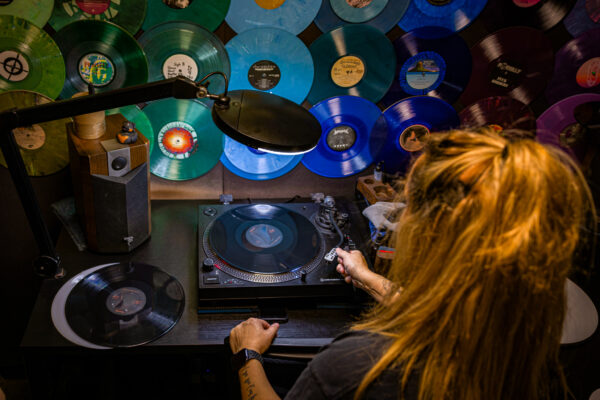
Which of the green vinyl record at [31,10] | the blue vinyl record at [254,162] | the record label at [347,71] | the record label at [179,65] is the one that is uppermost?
the green vinyl record at [31,10]

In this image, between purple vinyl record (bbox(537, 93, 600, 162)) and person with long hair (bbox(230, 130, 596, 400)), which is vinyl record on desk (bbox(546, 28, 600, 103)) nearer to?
purple vinyl record (bbox(537, 93, 600, 162))

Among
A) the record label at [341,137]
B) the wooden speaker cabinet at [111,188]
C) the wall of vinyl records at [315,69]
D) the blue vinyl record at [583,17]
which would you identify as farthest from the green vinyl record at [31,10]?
the blue vinyl record at [583,17]

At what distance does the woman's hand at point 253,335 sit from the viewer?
121 cm

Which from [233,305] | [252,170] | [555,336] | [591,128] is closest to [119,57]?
[252,170]

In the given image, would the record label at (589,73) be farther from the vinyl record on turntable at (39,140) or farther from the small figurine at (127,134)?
the vinyl record on turntable at (39,140)

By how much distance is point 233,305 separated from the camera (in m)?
1.39

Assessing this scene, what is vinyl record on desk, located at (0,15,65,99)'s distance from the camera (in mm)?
1450

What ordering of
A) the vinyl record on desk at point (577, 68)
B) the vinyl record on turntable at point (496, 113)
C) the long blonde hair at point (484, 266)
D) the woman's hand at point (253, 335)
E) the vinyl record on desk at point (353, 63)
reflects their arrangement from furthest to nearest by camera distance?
the vinyl record on turntable at point (496, 113), the vinyl record on desk at point (577, 68), the vinyl record on desk at point (353, 63), the woman's hand at point (253, 335), the long blonde hair at point (484, 266)

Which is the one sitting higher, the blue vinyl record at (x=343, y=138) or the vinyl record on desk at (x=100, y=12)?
the vinyl record on desk at (x=100, y=12)

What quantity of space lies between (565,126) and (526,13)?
60 cm

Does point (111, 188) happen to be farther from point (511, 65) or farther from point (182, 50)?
point (511, 65)

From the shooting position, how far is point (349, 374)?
2.68 feet

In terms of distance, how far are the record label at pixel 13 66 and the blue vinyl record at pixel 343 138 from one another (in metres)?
1.16

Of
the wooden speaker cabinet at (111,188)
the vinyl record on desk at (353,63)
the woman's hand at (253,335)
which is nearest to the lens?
the woman's hand at (253,335)
